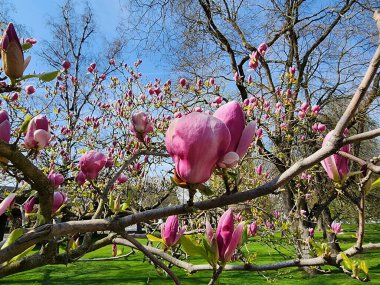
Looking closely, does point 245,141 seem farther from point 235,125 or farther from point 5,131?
point 5,131

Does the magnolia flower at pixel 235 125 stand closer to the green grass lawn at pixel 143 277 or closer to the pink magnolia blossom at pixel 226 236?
the pink magnolia blossom at pixel 226 236

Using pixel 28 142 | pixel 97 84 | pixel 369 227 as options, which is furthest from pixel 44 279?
pixel 369 227

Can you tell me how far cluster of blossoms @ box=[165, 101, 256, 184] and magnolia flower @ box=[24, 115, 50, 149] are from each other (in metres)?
0.43

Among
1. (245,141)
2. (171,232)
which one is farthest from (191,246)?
(245,141)

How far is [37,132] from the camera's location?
852mm

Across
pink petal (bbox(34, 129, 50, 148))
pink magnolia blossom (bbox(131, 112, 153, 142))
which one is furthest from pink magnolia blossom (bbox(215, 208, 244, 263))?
pink petal (bbox(34, 129, 50, 148))

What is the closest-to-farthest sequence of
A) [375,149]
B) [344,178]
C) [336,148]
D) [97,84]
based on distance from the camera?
[336,148], [344,178], [97,84], [375,149]

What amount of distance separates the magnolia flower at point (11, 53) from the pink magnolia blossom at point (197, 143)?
1.18 ft

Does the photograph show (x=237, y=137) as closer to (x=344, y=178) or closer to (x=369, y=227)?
(x=344, y=178)

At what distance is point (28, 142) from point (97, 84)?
645 centimetres

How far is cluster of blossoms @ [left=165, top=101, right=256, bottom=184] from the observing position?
20.0 inches

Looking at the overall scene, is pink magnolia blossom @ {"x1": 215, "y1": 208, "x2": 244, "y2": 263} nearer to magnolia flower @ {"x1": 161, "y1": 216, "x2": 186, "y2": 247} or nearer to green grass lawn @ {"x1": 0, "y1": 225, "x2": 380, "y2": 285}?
magnolia flower @ {"x1": 161, "y1": 216, "x2": 186, "y2": 247}

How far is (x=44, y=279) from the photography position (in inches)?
348

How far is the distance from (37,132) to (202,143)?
50cm
